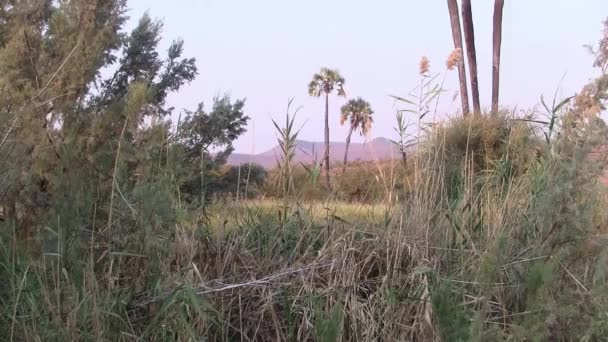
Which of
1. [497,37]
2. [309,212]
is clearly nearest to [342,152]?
Result: [309,212]

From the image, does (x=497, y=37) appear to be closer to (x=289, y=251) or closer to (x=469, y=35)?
(x=469, y=35)

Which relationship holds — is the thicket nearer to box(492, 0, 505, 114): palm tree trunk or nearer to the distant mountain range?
the distant mountain range

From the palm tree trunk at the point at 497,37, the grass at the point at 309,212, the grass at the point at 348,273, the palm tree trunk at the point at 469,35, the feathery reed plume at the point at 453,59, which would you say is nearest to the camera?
the grass at the point at 348,273

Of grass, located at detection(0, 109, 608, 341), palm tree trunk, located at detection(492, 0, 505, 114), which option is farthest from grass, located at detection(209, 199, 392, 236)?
palm tree trunk, located at detection(492, 0, 505, 114)

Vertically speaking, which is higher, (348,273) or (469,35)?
(469,35)

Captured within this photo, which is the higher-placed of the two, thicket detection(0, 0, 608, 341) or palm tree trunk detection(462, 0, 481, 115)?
palm tree trunk detection(462, 0, 481, 115)

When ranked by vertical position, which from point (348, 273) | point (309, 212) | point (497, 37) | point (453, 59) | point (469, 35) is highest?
point (497, 37)

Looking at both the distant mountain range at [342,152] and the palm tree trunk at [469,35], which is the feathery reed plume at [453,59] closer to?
the distant mountain range at [342,152]

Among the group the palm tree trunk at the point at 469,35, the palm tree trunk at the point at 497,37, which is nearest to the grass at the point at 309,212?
the palm tree trunk at the point at 469,35

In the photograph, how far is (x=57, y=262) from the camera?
3.09 meters

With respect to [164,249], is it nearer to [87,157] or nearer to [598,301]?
[87,157]

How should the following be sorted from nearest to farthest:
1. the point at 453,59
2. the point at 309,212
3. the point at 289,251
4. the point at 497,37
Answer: the point at 289,251 → the point at 309,212 → the point at 453,59 → the point at 497,37

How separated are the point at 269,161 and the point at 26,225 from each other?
1405 mm

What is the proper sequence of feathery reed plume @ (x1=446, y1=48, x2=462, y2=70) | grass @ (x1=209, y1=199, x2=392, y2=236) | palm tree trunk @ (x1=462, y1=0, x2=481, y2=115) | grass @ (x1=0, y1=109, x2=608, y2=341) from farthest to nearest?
palm tree trunk @ (x1=462, y1=0, x2=481, y2=115) → feathery reed plume @ (x1=446, y1=48, x2=462, y2=70) → grass @ (x1=209, y1=199, x2=392, y2=236) → grass @ (x1=0, y1=109, x2=608, y2=341)
